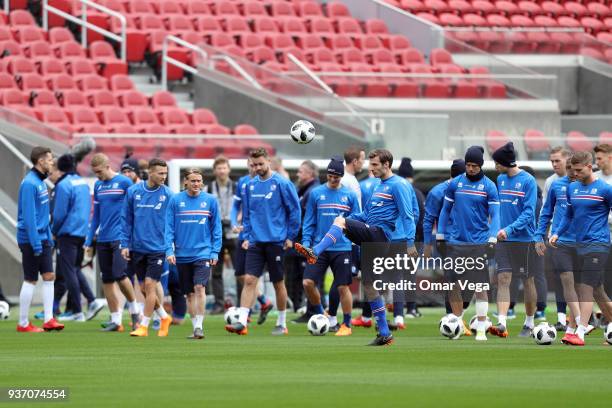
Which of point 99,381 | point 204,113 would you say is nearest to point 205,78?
point 204,113

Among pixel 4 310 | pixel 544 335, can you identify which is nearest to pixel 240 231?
pixel 4 310

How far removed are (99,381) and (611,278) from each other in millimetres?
Result: 7215

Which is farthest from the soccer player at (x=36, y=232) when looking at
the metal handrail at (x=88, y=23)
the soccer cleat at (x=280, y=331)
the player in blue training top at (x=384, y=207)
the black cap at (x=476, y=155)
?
the metal handrail at (x=88, y=23)

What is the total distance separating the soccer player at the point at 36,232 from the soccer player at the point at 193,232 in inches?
64.1

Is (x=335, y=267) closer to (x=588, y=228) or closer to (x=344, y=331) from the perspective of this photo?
(x=344, y=331)

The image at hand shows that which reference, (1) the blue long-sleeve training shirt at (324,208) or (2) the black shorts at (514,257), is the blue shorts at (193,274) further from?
(2) the black shorts at (514,257)

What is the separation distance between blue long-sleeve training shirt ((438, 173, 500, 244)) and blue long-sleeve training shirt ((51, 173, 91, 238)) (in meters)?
5.85

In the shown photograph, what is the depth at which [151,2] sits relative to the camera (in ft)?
113

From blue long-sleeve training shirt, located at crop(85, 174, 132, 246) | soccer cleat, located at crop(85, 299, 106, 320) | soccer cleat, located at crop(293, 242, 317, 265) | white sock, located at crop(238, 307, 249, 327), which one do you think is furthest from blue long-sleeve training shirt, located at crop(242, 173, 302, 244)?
soccer cleat, located at crop(85, 299, 106, 320)

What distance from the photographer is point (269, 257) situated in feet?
60.6

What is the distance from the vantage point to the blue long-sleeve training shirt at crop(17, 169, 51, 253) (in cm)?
1809

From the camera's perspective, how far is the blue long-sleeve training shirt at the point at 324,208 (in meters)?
18.6

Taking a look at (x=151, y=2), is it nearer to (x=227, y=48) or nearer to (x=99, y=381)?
(x=227, y=48)

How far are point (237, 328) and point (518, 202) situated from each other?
3.73m
